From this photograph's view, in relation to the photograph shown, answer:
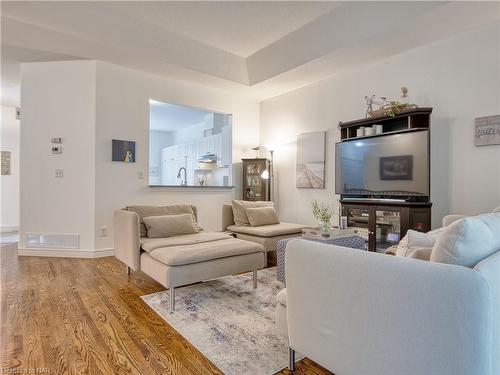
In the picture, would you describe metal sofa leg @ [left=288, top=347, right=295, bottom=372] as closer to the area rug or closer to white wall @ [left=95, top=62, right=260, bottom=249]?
the area rug

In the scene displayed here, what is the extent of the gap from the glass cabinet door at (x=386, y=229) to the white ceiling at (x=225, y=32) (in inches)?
81.3

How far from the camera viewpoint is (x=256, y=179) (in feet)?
18.1

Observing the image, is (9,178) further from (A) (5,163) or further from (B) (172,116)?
(B) (172,116)

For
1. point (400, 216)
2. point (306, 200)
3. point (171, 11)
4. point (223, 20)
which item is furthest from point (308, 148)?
point (171, 11)

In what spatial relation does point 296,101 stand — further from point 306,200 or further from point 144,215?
point 144,215

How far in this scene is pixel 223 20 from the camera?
3.59m

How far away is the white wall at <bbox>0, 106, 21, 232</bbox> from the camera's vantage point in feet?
19.9

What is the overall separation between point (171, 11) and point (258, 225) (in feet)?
9.53

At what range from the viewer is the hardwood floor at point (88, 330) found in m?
1.61

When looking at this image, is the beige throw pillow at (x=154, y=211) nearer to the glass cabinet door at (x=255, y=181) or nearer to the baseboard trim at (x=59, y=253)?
the baseboard trim at (x=59, y=253)

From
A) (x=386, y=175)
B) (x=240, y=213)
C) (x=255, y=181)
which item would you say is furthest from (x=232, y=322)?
(x=255, y=181)

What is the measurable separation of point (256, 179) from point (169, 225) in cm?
262

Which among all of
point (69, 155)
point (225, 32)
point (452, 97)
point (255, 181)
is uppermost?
point (225, 32)

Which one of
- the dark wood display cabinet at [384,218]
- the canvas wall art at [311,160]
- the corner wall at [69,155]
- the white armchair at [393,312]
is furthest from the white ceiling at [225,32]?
the white armchair at [393,312]
